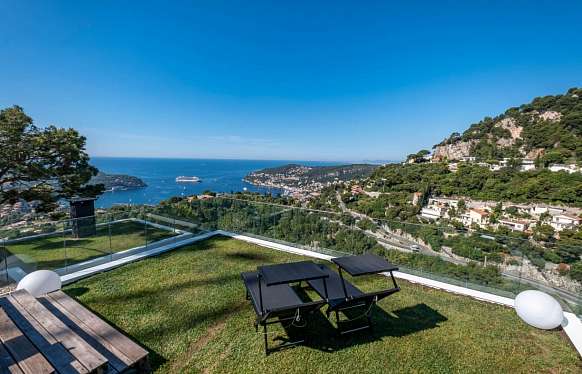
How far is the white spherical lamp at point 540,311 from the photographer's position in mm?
3000

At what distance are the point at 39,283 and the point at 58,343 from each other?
6.76 feet

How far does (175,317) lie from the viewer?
313cm

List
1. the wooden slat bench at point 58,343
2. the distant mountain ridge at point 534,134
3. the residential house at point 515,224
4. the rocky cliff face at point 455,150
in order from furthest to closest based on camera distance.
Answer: the rocky cliff face at point 455,150 → the distant mountain ridge at point 534,134 → the residential house at point 515,224 → the wooden slat bench at point 58,343

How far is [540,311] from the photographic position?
9.91 feet

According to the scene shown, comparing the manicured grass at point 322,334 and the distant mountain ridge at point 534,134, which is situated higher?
the distant mountain ridge at point 534,134

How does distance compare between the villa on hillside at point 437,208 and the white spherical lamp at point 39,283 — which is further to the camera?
the villa on hillside at point 437,208

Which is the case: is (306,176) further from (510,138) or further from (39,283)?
(39,283)

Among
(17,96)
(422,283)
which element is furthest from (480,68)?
(17,96)

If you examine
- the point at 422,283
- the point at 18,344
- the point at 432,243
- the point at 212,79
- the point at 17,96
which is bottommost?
the point at 422,283

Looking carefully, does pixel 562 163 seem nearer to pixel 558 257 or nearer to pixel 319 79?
pixel 319 79

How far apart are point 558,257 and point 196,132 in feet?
168

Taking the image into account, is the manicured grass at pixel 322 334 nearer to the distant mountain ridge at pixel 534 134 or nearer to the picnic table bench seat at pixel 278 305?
the picnic table bench seat at pixel 278 305

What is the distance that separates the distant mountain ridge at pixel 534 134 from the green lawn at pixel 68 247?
53260mm

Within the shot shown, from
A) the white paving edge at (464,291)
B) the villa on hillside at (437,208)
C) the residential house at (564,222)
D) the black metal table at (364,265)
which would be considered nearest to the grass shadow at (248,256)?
the white paving edge at (464,291)
